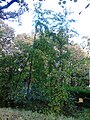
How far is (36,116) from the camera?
24.9 feet

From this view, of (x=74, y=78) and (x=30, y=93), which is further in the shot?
(x=74, y=78)

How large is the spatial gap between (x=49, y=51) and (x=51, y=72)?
2.69 feet

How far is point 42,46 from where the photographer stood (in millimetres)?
11734

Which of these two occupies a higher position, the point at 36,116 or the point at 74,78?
the point at 74,78

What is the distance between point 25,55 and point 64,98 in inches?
93.0

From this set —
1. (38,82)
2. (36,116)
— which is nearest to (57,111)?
(38,82)

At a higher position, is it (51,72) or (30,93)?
(51,72)

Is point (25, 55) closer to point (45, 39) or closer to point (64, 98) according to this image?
point (45, 39)

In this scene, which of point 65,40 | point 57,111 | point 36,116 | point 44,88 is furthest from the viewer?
point 65,40

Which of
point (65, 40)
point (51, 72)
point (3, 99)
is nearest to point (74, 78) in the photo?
point (65, 40)

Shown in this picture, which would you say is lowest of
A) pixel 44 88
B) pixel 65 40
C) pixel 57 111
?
pixel 57 111

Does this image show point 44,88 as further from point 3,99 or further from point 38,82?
point 3,99

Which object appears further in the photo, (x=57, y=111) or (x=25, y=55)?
(x=25, y=55)

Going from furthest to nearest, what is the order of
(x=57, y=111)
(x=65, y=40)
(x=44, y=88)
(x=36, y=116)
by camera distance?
(x=65, y=40)
(x=44, y=88)
(x=57, y=111)
(x=36, y=116)
